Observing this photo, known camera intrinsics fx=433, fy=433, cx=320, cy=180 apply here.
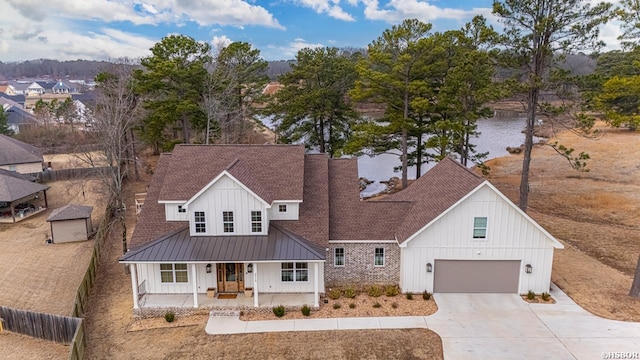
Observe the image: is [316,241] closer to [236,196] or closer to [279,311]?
[279,311]

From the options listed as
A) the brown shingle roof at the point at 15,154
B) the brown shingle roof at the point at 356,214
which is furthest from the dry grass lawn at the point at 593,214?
the brown shingle roof at the point at 15,154

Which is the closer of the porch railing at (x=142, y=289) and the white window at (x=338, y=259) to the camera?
the porch railing at (x=142, y=289)

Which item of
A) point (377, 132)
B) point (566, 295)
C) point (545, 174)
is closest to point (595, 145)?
point (545, 174)

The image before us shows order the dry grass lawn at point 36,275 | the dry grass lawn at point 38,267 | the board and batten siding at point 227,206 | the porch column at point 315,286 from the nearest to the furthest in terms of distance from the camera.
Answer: the dry grass lawn at point 36,275
the porch column at point 315,286
the board and batten siding at point 227,206
the dry grass lawn at point 38,267

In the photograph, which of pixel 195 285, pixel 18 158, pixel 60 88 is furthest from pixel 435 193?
pixel 60 88

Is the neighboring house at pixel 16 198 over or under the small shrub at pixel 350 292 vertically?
over

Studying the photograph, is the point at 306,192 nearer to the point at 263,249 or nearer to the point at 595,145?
the point at 263,249

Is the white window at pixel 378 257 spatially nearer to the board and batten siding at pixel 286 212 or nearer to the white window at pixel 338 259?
the white window at pixel 338 259
